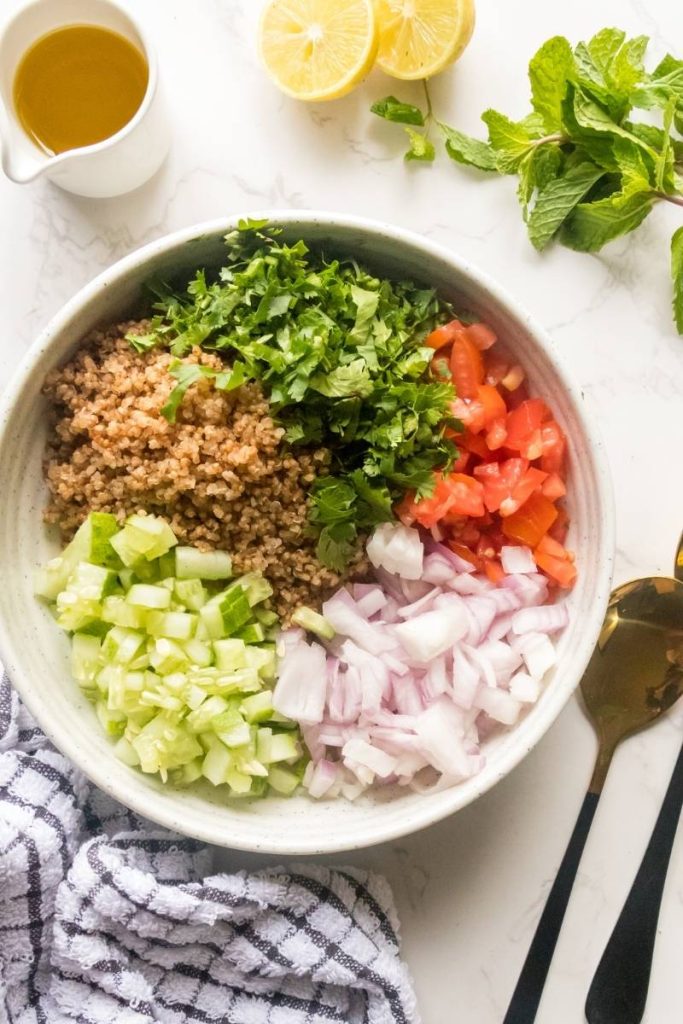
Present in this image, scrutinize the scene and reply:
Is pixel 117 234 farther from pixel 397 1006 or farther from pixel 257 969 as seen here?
pixel 397 1006

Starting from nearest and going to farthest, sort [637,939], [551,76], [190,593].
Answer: [190,593] < [551,76] < [637,939]

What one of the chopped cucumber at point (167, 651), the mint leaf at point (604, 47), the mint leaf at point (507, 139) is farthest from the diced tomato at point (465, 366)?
the mint leaf at point (604, 47)

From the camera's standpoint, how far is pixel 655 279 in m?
1.82

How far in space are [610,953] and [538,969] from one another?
141 millimetres

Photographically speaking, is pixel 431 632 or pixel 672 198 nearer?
pixel 431 632

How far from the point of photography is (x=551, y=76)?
5.51 ft

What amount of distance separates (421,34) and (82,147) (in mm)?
622

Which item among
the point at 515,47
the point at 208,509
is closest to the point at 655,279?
the point at 515,47

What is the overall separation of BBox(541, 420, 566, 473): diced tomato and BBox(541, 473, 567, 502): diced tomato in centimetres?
1

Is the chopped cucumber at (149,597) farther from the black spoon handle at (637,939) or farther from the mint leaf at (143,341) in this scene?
the black spoon handle at (637,939)

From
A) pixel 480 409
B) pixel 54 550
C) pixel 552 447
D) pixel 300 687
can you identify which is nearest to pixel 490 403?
pixel 480 409

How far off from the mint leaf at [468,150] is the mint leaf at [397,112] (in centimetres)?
5

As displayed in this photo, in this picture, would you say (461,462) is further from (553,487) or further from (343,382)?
(343,382)

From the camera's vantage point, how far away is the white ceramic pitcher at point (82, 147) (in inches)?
62.9
